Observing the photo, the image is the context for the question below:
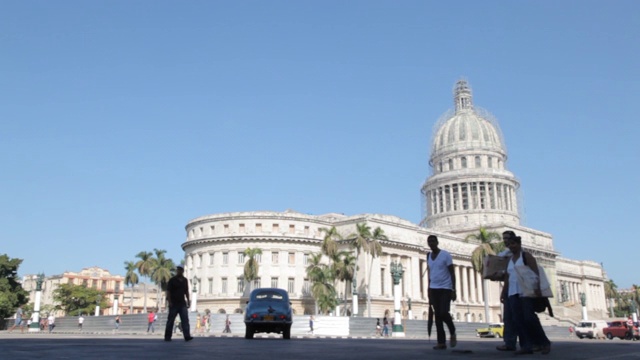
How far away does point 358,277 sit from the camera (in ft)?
234

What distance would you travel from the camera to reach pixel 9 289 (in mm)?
63969

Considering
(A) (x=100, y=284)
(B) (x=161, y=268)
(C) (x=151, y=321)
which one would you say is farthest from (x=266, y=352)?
(A) (x=100, y=284)

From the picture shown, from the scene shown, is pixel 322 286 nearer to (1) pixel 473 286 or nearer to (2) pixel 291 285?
(2) pixel 291 285

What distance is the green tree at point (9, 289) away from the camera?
201ft

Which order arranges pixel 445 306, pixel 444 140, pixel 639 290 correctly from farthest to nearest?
pixel 639 290 < pixel 444 140 < pixel 445 306

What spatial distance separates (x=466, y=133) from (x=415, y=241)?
3945cm

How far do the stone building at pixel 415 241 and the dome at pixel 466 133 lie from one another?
209mm

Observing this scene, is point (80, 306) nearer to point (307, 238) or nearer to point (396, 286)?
point (307, 238)

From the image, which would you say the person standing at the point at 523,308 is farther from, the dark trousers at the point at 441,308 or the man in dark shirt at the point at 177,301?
the man in dark shirt at the point at 177,301

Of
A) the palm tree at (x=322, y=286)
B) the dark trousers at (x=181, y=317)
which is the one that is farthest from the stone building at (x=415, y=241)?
the dark trousers at (x=181, y=317)

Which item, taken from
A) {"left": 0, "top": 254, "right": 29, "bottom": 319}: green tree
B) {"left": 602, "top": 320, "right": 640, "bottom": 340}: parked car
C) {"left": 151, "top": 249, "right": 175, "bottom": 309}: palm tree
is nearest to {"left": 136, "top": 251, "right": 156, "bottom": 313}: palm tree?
{"left": 151, "top": 249, "right": 175, "bottom": 309}: palm tree

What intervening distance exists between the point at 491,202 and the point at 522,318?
98518 millimetres

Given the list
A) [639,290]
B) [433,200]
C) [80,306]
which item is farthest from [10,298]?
[639,290]

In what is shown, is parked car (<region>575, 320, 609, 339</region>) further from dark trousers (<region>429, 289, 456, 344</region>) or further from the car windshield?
dark trousers (<region>429, 289, 456, 344</region>)
